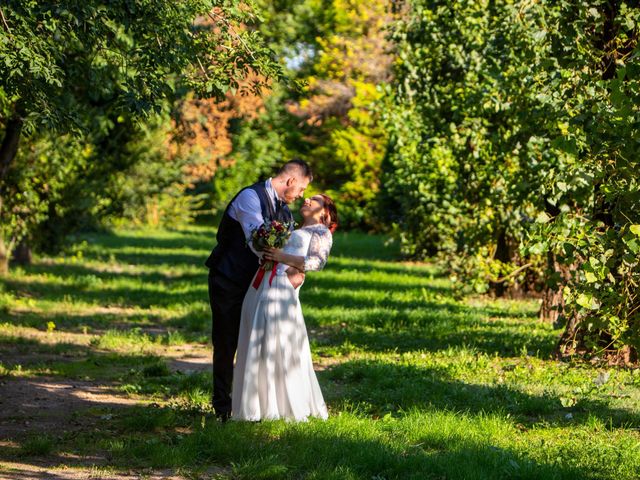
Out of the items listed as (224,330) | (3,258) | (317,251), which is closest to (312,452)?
(224,330)

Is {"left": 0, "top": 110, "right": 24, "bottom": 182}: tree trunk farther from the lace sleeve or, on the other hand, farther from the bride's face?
the lace sleeve

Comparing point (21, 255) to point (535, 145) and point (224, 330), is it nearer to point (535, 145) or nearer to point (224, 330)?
point (535, 145)

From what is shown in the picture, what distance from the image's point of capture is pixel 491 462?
6852mm

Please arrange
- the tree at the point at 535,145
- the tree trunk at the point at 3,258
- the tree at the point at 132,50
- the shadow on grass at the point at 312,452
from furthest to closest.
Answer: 1. the tree trunk at the point at 3,258
2. the tree at the point at 132,50
3. the tree at the point at 535,145
4. the shadow on grass at the point at 312,452

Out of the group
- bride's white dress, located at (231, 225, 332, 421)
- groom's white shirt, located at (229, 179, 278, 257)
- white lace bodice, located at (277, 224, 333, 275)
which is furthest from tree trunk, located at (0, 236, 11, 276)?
white lace bodice, located at (277, 224, 333, 275)

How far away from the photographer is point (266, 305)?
27.2ft

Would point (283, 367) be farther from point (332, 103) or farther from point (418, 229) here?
point (332, 103)

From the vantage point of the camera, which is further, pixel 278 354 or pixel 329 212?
pixel 329 212

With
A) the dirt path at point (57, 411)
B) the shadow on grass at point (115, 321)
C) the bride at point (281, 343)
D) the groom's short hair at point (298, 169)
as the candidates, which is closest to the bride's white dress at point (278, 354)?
the bride at point (281, 343)

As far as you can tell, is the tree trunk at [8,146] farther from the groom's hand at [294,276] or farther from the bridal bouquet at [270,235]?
the bridal bouquet at [270,235]

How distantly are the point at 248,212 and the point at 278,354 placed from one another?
1193 millimetres

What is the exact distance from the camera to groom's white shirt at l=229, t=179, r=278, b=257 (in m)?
8.18

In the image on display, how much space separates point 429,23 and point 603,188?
885 cm

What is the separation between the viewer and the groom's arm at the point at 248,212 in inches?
322
